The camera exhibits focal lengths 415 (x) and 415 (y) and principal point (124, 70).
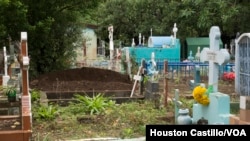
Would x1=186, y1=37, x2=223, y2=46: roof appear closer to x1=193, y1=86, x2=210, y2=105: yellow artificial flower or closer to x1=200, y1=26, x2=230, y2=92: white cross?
x1=200, y1=26, x2=230, y2=92: white cross

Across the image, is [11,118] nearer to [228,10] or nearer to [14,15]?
[14,15]

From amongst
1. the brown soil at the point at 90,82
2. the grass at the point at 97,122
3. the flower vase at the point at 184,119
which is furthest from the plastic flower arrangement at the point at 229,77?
the flower vase at the point at 184,119

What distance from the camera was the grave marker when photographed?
20.1ft

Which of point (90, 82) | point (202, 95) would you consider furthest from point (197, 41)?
point (202, 95)

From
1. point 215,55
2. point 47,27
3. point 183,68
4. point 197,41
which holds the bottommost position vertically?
point 183,68

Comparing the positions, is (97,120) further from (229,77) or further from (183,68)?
(183,68)

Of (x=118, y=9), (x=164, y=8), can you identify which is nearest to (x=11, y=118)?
(x=164, y=8)

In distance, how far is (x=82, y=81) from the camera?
46.6ft

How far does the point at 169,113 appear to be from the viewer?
8.84 meters

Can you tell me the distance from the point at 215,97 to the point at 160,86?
8.24 meters

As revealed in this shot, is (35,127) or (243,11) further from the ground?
(243,11)

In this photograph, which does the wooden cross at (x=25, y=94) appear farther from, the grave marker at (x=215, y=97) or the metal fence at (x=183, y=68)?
the metal fence at (x=183, y=68)

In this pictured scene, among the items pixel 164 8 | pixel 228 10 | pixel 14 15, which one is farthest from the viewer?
pixel 164 8

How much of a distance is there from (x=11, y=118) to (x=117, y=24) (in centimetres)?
3066
